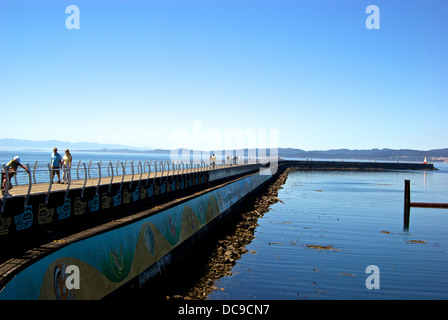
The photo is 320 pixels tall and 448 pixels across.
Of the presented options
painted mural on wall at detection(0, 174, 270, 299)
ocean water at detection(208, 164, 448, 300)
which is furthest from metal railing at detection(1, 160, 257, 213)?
ocean water at detection(208, 164, 448, 300)

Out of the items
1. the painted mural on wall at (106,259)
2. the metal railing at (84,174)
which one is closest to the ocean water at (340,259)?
the painted mural on wall at (106,259)

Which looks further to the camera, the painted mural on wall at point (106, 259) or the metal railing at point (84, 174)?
the metal railing at point (84, 174)

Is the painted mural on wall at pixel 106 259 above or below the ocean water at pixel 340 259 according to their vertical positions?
above

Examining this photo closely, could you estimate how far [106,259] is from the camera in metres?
11.6

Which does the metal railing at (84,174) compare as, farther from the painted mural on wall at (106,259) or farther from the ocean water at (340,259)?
the ocean water at (340,259)

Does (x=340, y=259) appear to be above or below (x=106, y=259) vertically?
below

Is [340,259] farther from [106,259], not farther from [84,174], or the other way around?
[84,174]

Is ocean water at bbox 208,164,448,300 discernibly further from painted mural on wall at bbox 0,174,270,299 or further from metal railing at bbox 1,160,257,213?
metal railing at bbox 1,160,257,213

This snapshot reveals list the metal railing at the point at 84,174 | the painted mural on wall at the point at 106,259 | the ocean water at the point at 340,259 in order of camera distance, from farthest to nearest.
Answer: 1. the ocean water at the point at 340,259
2. the metal railing at the point at 84,174
3. the painted mural on wall at the point at 106,259

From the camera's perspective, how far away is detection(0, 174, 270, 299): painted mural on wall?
8.65 metres

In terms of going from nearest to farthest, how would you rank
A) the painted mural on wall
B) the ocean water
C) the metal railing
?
the painted mural on wall → the metal railing → the ocean water

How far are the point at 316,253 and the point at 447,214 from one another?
26.1 metres

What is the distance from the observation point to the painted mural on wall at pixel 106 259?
8.65 metres

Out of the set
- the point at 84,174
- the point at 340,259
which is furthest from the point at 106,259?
the point at 340,259
